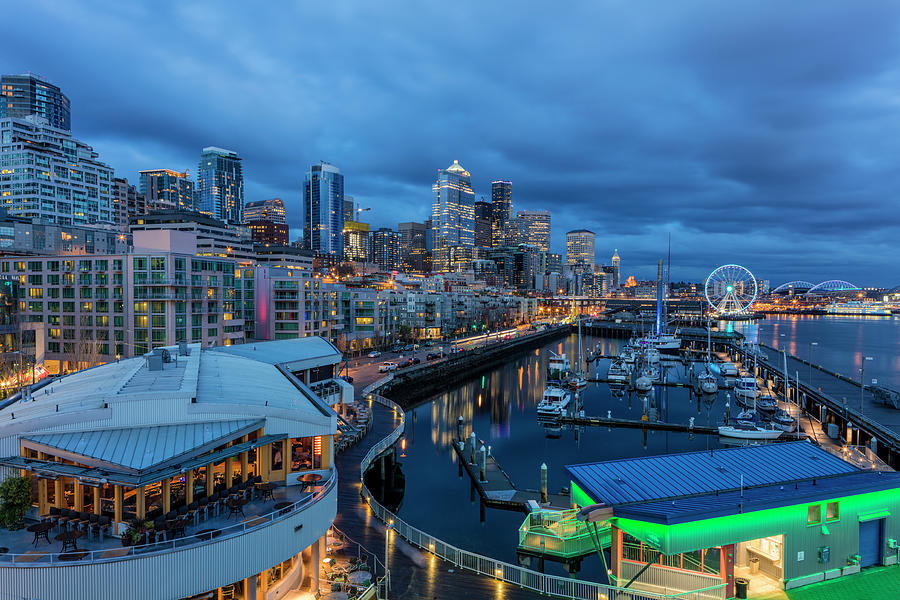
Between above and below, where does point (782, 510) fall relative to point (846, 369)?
above

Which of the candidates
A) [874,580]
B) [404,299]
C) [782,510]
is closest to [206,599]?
[782,510]

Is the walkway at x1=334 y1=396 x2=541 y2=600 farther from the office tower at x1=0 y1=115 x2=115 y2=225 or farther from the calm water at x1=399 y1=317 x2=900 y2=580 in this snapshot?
the office tower at x1=0 y1=115 x2=115 y2=225

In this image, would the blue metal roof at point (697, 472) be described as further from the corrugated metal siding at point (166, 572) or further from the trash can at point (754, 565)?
the corrugated metal siding at point (166, 572)

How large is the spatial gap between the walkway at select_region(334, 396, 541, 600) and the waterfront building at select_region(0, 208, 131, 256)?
101705mm

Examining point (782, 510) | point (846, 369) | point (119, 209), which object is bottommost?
point (846, 369)

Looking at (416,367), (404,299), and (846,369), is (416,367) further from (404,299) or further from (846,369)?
(846,369)

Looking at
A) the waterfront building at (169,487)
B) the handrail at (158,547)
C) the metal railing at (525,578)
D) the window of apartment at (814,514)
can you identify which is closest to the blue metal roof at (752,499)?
the window of apartment at (814,514)

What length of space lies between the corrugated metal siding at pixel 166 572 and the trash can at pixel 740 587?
1436 cm

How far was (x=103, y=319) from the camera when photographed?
222ft

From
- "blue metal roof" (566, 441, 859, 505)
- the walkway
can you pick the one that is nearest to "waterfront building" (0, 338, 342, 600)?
the walkway

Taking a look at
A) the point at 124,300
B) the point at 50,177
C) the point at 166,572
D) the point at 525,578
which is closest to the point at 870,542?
the point at 525,578

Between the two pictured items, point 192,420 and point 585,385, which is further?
point 585,385

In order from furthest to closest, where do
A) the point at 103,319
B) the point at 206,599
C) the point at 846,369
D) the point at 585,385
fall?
1. the point at 846,369
2. the point at 585,385
3. the point at 103,319
4. the point at 206,599

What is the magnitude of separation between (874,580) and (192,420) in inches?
950
